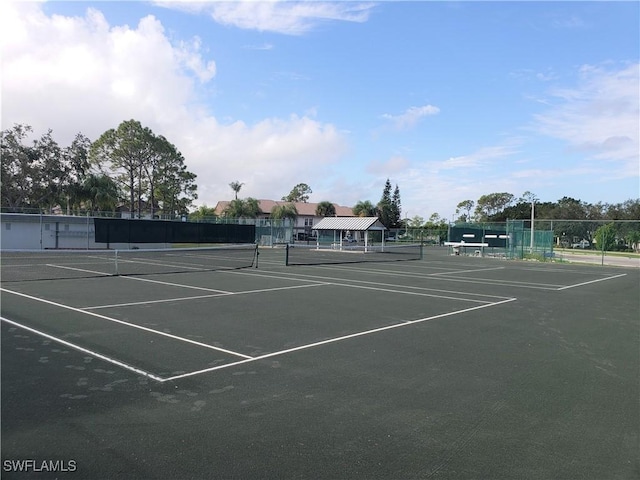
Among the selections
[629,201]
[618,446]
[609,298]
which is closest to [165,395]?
[618,446]

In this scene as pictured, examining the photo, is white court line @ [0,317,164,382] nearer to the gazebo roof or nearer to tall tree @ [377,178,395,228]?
the gazebo roof

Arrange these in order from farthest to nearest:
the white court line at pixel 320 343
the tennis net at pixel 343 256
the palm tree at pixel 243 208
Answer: the palm tree at pixel 243 208, the tennis net at pixel 343 256, the white court line at pixel 320 343

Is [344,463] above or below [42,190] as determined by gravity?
below

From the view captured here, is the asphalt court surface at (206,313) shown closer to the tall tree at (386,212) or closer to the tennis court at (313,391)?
the tennis court at (313,391)

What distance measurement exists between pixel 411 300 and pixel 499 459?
9679 mm

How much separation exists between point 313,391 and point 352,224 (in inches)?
1541

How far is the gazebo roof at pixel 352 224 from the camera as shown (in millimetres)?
43281

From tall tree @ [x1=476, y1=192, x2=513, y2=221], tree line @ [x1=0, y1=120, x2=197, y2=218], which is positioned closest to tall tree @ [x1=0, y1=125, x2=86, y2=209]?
tree line @ [x1=0, y1=120, x2=197, y2=218]

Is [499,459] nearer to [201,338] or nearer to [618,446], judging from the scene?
[618,446]

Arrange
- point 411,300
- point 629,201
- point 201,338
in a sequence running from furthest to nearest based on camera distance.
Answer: point 629,201, point 411,300, point 201,338

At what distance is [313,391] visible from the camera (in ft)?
18.1

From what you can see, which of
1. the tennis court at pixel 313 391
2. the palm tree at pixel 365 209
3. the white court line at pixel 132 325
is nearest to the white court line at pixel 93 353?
the tennis court at pixel 313 391

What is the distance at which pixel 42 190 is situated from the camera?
182 ft

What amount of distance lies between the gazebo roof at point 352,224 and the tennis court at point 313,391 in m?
31.4
